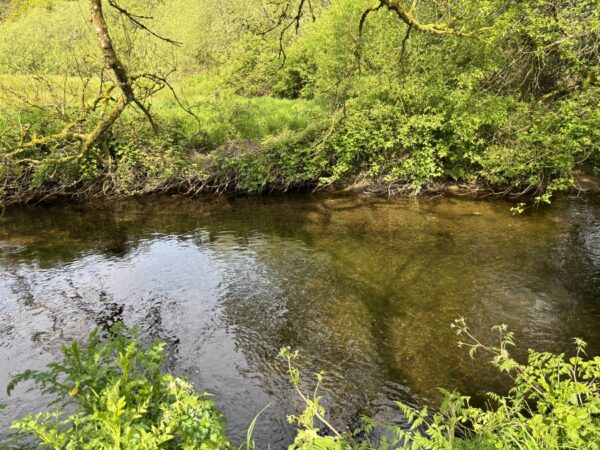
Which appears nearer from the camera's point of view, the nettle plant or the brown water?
the nettle plant

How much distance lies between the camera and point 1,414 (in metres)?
5.60

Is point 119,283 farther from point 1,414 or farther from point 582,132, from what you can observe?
point 582,132

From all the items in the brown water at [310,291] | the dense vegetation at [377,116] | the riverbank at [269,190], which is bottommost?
the brown water at [310,291]

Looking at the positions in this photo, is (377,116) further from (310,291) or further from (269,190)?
(310,291)

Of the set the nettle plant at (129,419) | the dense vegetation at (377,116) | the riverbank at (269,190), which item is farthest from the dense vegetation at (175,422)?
the riverbank at (269,190)

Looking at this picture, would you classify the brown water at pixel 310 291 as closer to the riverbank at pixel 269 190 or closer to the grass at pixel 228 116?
the riverbank at pixel 269 190

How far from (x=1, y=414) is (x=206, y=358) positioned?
2669 mm

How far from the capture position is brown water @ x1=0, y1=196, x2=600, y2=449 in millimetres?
6203

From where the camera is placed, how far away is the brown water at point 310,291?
6203 mm

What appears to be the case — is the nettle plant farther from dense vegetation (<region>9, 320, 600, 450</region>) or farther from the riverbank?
the riverbank

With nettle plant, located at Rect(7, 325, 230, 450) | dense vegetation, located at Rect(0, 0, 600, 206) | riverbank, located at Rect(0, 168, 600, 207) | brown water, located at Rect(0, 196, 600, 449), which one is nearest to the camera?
nettle plant, located at Rect(7, 325, 230, 450)

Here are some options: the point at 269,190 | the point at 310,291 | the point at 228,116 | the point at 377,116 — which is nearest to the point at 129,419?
the point at 310,291

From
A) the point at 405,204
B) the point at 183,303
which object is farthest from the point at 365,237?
the point at 183,303

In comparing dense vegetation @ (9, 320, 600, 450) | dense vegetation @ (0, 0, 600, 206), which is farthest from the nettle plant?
dense vegetation @ (0, 0, 600, 206)
